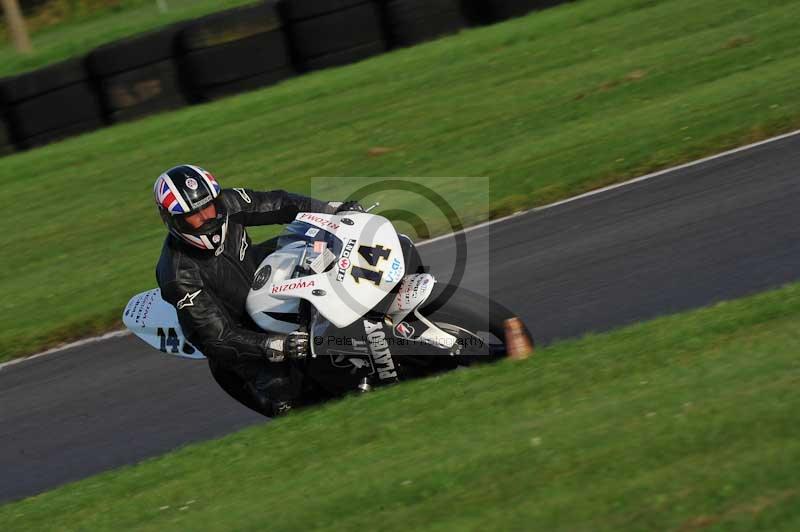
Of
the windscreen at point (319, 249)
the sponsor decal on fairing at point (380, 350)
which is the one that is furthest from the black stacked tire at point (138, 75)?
the sponsor decal on fairing at point (380, 350)

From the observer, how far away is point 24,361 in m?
9.46

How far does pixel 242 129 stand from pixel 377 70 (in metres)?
2.19

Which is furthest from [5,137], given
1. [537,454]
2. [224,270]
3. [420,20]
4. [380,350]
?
Result: [537,454]

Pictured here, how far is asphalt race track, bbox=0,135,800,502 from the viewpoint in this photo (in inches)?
288

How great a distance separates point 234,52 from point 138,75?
1.44 meters

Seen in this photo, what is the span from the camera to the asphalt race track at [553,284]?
7320 mm

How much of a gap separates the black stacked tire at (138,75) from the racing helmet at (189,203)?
31.2 feet

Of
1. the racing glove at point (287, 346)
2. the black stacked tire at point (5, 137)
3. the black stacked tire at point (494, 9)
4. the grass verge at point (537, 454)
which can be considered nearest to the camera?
the grass verge at point (537, 454)

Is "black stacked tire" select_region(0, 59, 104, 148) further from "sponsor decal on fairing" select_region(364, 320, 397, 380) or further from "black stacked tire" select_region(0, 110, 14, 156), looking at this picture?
"sponsor decal on fairing" select_region(364, 320, 397, 380)

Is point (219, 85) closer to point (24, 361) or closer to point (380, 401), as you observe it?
point (24, 361)

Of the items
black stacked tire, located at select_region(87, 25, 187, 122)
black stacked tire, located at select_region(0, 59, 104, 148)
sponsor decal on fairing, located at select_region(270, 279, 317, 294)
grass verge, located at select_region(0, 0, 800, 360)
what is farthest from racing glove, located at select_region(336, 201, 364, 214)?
black stacked tire, located at select_region(0, 59, 104, 148)

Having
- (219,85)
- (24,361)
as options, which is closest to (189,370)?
(24,361)

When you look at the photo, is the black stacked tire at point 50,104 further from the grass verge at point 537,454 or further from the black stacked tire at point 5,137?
the grass verge at point 537,454

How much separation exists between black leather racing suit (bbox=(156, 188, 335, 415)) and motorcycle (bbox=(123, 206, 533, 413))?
6.4 inches
